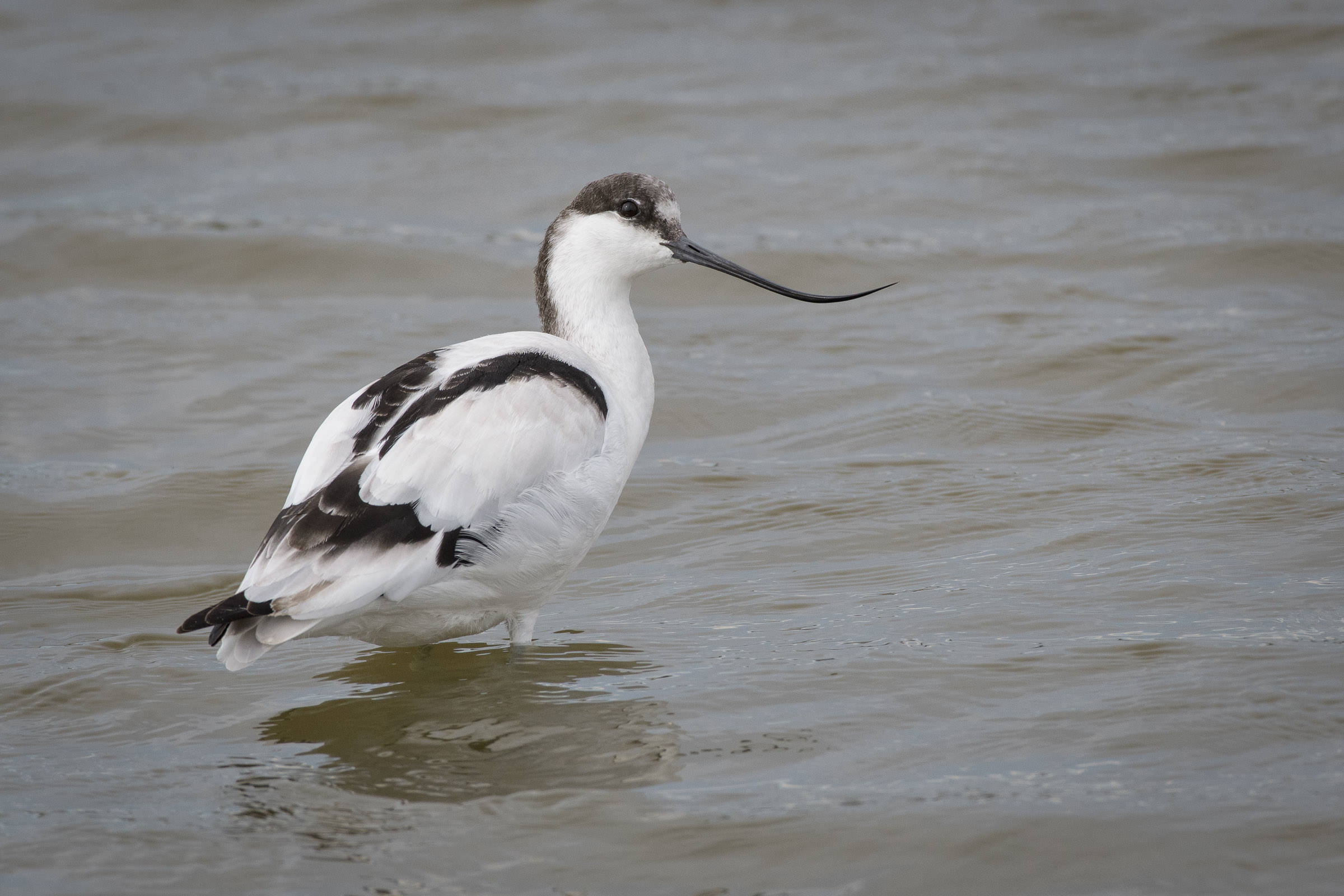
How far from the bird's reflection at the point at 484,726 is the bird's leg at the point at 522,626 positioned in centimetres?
6

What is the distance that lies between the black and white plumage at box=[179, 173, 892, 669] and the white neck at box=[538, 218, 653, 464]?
6 cm

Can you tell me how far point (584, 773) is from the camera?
4.40 metres

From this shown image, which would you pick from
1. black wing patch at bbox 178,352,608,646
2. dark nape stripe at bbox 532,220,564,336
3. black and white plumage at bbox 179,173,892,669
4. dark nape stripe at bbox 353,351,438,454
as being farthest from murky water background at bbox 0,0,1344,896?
dark nape stripe at bbox 532,220,564,336

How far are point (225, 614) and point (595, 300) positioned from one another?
203 centimetres

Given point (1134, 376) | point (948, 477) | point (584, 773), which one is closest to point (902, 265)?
point (1134, 376)

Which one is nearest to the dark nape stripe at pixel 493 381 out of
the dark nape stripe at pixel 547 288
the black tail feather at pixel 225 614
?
the dark nape stripe at pixel 547 288

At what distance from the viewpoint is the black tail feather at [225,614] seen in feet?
14.3

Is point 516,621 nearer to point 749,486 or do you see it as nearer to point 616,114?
point 749,486

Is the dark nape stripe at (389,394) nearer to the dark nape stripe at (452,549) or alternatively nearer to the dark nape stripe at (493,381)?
the dark nape stripe at (493,381)

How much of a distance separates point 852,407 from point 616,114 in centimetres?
619

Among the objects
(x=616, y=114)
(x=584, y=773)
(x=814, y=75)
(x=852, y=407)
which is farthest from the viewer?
(x=814, y=75)

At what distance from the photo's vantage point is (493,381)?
16.3 feet

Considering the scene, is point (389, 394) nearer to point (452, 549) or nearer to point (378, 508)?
point (378, 508)

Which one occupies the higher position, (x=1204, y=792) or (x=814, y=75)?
(x=814, y=75)
